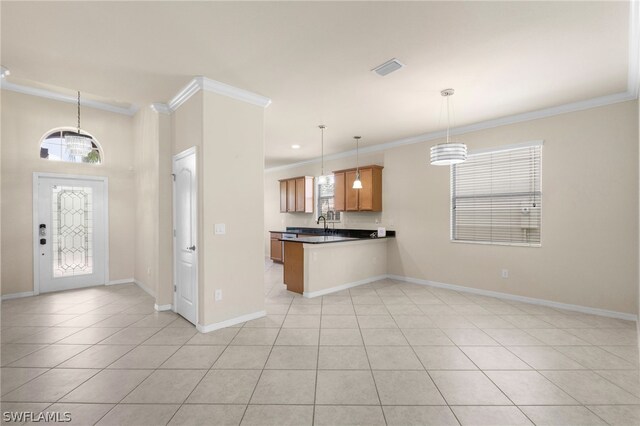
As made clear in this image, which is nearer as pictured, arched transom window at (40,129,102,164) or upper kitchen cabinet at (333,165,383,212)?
arched transom window at (40,129,102,164)

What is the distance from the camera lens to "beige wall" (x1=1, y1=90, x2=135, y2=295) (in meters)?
4.50

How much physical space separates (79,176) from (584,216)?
8.09 meters

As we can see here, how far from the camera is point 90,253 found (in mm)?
5293

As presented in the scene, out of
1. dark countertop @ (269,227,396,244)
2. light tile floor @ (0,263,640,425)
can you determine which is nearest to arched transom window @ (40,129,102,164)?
light tile floor @ (0,263,640,425)

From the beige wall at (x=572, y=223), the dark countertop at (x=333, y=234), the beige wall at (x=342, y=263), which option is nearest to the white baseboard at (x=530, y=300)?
the beige wall at (x=572, y=223)

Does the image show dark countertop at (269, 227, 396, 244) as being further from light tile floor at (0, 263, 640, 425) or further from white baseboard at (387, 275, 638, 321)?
light tile floor at (0, 263, 640, 425)

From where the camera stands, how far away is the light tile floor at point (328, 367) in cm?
199

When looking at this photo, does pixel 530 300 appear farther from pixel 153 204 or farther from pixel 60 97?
pixel 60 97

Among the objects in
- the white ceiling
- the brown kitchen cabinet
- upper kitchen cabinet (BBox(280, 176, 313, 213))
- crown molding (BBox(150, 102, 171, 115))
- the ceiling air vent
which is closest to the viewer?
the white ceiling

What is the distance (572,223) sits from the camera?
158 inches

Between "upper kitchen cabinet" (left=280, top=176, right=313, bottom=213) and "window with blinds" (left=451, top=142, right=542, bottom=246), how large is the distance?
3.86 metres

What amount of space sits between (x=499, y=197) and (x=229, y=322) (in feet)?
14.9

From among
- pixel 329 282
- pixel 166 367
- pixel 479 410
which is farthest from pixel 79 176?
pixel 479 410

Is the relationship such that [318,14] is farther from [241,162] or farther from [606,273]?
[606,273]
